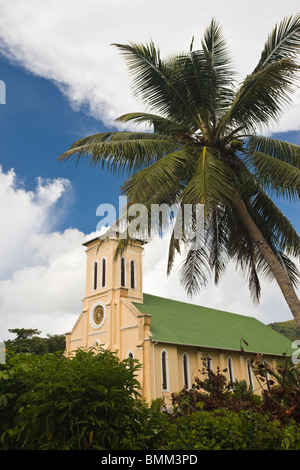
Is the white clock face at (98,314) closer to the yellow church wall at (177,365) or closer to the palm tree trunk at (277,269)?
the yellow church wall at (177,365)

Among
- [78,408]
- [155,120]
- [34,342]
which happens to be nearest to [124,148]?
[155,120]

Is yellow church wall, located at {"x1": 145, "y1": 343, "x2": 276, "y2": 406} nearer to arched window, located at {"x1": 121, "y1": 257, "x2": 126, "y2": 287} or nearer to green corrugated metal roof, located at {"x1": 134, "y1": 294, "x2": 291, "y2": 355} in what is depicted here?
green corrugated metal roof, located at {"x1": 134, "y1": 294, "x2": 291, "y2": 355}

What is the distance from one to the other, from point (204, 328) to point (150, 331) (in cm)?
653

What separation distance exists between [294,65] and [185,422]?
309 inches

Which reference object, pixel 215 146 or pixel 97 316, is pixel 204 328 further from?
pixel 215 146

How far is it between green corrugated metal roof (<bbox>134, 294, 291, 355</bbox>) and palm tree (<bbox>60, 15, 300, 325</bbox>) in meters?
15.7

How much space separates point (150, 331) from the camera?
26188 mm

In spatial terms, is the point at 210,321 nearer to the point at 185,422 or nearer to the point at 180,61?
the point at 180,61

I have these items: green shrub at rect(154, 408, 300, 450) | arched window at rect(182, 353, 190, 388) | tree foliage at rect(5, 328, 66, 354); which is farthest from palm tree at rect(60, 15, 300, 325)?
tree foliage at rect(5, 328, 66, 354)

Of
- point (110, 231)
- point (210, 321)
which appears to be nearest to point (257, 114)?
point (110, 231)

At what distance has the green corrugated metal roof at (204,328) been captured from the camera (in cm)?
2744
